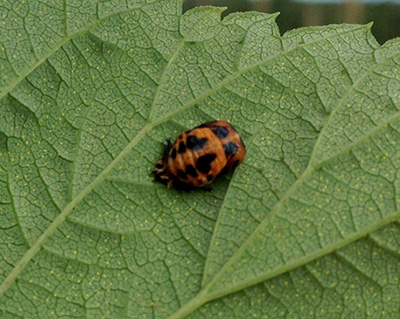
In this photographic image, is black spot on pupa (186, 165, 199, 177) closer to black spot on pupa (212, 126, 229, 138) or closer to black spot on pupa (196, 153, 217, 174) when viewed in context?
black spot on pupa (196, 153, 217, 174)

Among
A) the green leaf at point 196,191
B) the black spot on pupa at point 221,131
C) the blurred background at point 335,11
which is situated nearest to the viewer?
the green leaf at point 196,191

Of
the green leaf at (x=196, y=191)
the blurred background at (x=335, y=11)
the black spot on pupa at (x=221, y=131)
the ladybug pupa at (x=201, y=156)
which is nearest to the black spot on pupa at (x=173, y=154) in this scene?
the ladybug pupa at (x=201, y=156)

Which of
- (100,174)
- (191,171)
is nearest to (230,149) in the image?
(191,171)

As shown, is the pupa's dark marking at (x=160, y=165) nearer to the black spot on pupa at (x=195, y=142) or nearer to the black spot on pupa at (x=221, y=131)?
the black spot on pupa at (x=195, y=142)

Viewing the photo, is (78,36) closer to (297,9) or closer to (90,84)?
(90,84)

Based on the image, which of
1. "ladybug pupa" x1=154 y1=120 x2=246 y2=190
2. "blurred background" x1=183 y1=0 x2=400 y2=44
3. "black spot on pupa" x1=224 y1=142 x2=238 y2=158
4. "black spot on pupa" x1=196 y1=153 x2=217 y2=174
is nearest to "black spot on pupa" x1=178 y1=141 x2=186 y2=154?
"ladybug pupa" x1=154 y1=120 x2=246 y2=190

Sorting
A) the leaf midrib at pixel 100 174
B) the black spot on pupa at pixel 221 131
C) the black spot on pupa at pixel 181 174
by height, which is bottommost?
the black spot on pupa at pixel 181 174

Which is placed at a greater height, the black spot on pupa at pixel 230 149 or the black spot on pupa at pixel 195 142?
the black spot on pupa at pixel 195 142

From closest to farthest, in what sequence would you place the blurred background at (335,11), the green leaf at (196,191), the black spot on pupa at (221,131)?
Answer: the green leaf at (196,191) → the black spot on pupa at (221,131) → the blurred background at (335,11)
